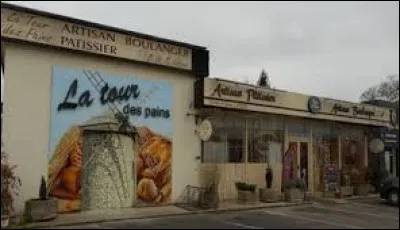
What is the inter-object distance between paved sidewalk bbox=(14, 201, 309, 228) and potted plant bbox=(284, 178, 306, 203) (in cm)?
168

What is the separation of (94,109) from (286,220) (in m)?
6.75

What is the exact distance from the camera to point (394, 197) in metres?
23.3

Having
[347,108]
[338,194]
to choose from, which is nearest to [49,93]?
[338,194]

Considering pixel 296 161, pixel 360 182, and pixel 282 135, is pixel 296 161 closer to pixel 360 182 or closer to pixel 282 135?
pixel 282 135

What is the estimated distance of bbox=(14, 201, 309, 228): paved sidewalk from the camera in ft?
49.9

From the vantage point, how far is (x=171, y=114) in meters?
20.2

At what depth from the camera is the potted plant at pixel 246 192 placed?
69.1 feet

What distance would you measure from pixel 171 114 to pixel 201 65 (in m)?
2.20

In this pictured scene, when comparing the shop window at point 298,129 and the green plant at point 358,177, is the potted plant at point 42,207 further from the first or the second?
the green plant at point 358,177

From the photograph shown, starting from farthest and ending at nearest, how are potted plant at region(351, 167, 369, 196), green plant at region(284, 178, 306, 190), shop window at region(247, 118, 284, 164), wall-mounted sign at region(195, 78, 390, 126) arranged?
potted plant at region(351, 167, 369, 196), shop window at region(247, 118, 284, 164), green plant at region(284, 178, 306, 190), wall-mounted sign at region(195, 78, 390, 126)

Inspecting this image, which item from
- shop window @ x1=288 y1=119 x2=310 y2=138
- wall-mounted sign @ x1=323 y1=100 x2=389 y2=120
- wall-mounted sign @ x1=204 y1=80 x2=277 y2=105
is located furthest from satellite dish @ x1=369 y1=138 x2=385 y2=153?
wall-mounted sign @ x1=204 y1=80 x2=277 y2=105

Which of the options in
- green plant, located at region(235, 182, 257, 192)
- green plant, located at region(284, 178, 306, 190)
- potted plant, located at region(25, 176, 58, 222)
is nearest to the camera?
potted plant, located at region(25, 176, 58, 222)

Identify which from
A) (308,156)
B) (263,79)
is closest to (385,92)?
(263,79)

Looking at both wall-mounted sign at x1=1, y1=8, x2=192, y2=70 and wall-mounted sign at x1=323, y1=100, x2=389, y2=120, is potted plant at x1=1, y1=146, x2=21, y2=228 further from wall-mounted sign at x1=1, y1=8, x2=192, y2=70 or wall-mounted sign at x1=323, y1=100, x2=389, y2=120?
→ wall-mounted sign at x1=323, y1=100, x2=389, y2=120
